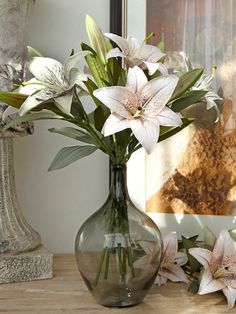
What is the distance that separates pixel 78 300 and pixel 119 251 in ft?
0.43

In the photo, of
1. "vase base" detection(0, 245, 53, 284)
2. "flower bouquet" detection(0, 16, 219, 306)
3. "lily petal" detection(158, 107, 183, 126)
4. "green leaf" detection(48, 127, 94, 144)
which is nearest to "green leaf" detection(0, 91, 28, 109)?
"flower bouquet" detection(0, 16, 219, 306)

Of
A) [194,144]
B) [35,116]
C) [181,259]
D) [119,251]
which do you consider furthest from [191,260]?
[35,116]

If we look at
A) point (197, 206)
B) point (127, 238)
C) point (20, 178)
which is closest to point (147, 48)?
point (127, 238)

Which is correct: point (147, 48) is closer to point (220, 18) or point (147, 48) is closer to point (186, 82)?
point (186, 82)

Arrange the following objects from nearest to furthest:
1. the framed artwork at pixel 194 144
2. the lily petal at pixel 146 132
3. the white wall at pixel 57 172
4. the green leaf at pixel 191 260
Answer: the lily petal at pixel 146 132, the green leaf at pixel 191 260, the framed artwork at pixel 194 144, the white wall at pixel 57 172

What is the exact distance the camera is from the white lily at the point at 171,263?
3.19ft

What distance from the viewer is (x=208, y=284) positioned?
863 millimetres

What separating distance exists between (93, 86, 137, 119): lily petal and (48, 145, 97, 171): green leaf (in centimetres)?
12

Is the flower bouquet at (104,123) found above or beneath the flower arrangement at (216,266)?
above

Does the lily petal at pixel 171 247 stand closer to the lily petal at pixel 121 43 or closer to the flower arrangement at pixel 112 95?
the flower arrangement at pixel 112 95

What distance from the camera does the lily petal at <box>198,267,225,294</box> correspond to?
2.82 feet

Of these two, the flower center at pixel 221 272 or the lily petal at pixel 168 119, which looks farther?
the flower center at pixel 221 272

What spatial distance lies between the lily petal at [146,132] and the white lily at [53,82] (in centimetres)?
10

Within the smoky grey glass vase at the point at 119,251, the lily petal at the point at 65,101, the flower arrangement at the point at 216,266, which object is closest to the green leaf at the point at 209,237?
the flower arrangement at the point at 216,266
